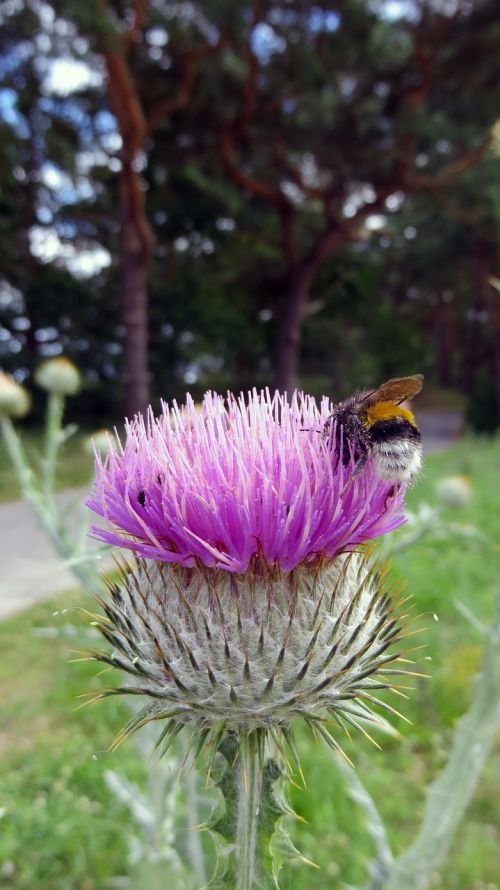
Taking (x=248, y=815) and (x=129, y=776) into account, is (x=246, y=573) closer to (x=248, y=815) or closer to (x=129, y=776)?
(x=248, y=815)

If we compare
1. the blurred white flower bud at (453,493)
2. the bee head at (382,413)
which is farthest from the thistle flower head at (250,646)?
the blurred white flower bud at (453,493)

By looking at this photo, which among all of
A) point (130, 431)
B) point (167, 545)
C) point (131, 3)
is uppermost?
point (131, 3)

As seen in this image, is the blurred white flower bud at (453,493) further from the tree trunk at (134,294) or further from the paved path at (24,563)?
the tree trunk at (134,294)

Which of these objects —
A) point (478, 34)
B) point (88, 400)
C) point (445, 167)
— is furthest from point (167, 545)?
point (88, 400)

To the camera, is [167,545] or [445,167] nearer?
[167,545]

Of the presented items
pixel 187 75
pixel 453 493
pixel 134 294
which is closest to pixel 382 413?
pixel 453 493

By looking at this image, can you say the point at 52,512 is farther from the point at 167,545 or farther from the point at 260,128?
the point at 260,128
